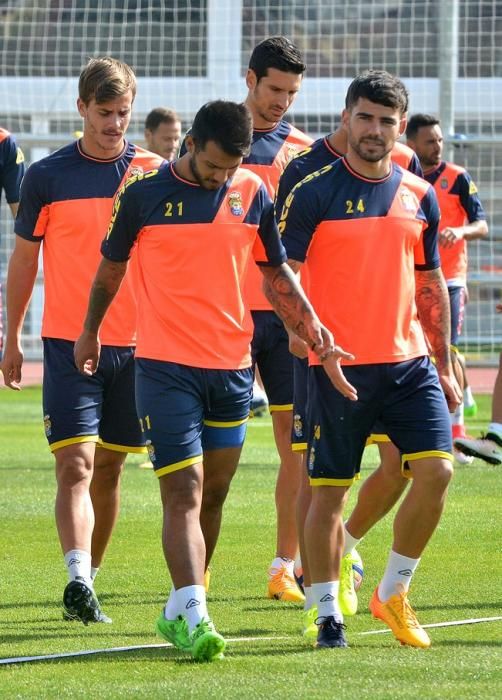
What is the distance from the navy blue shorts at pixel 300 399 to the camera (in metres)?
6.72

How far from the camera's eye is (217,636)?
5598mm

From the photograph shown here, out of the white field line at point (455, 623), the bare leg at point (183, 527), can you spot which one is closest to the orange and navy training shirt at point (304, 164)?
the bare leg at point (183, 527)

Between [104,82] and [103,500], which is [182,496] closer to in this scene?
[103,500]

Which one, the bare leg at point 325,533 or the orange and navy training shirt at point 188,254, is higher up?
the orange and navy training shirt at point 188,254

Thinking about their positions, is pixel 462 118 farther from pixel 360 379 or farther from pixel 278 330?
pixel 360 379

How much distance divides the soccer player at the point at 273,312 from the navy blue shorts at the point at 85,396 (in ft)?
2.54

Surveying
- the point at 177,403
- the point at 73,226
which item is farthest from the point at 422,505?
the point at 73,226

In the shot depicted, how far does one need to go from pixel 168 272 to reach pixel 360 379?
0.85 meters

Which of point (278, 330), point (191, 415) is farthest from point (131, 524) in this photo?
point (191, 415)

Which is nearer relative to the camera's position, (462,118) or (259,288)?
(259,288)

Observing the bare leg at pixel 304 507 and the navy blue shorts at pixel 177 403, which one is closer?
the navy blue shorts at pixel 177 403

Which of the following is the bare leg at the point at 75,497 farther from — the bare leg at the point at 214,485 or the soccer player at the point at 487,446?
the soccer player at the point at 487,446

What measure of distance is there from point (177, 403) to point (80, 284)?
4.00 ft

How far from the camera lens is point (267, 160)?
25.0 feet
